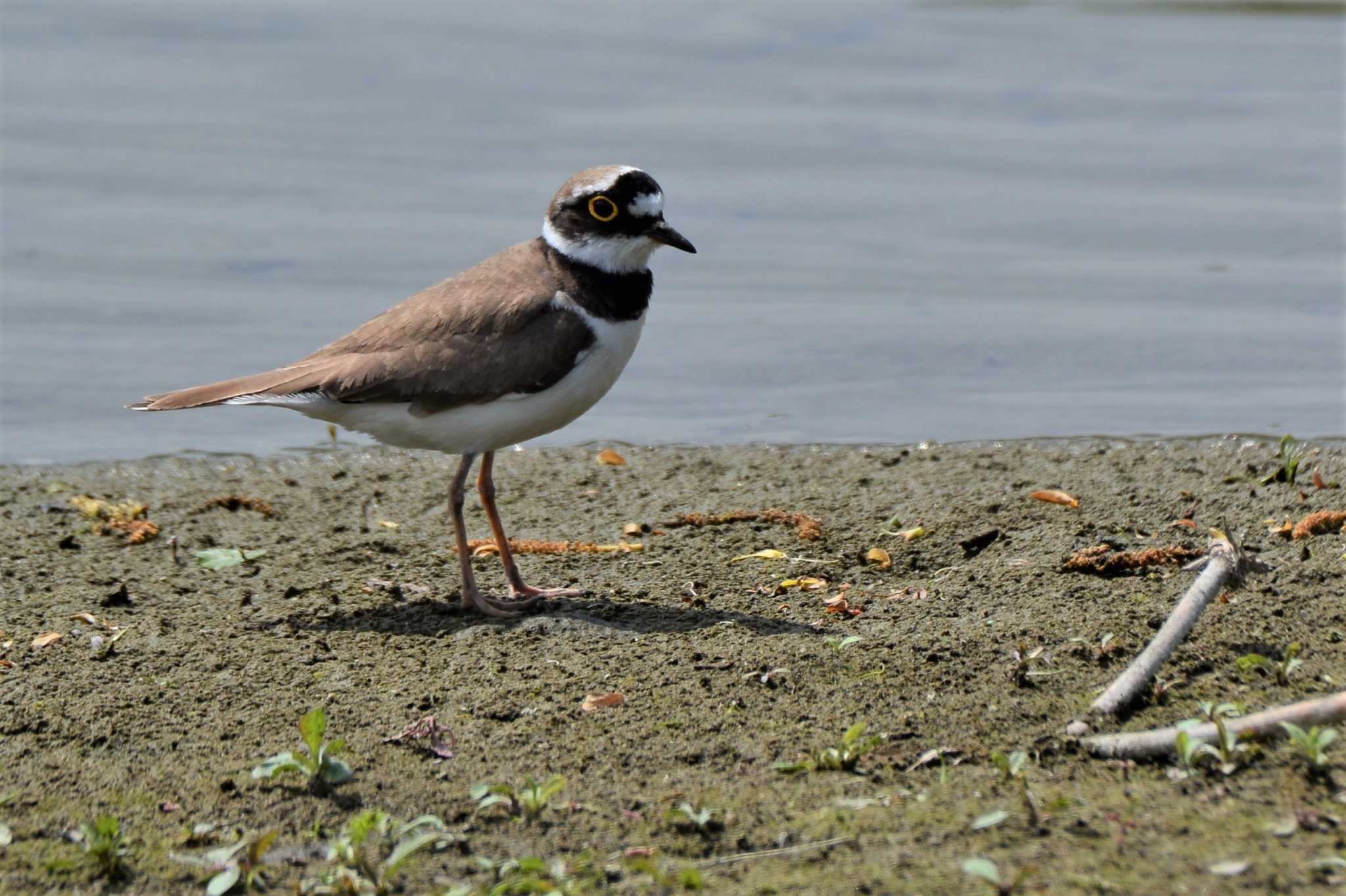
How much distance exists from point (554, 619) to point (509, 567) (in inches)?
26.6

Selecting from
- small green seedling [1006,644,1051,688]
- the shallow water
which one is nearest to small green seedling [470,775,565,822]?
small green seedling [1006,644,1051,688]

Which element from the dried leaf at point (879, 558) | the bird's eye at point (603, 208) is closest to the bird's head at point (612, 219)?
the bird's eye at point (603, 208)

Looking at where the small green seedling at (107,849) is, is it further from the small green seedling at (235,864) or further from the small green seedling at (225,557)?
the small green seedling at (225,557)

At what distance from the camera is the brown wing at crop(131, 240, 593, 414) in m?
6.12

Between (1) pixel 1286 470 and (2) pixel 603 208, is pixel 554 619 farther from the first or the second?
(1) pixel 1286 470

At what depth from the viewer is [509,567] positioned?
615 cm

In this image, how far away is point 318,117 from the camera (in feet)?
43.8

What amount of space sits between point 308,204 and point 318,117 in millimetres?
2023

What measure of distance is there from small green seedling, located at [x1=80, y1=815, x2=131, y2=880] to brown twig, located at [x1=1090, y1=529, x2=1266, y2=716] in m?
2.48

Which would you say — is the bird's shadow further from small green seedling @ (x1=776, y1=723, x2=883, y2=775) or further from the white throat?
the white throat

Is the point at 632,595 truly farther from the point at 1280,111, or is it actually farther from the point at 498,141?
the point at 1280,111

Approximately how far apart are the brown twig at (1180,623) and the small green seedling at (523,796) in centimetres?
146

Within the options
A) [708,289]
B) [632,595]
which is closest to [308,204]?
[708,289]

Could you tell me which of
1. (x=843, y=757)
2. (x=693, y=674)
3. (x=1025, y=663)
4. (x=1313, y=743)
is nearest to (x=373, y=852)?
(x=843, y=757)
